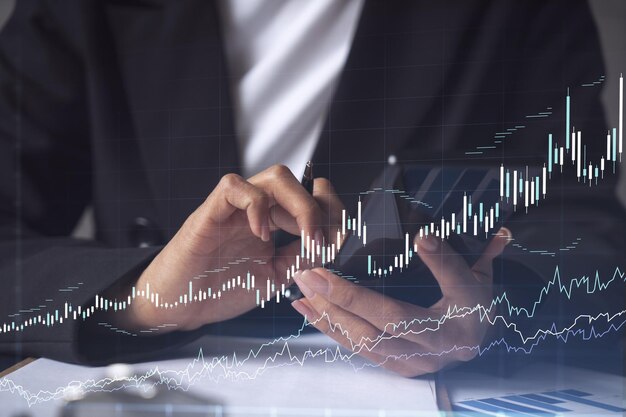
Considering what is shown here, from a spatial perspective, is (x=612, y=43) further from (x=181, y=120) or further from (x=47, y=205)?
(x=47, y=205)

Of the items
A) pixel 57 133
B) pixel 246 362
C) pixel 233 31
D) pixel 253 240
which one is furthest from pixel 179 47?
pixel 246 362

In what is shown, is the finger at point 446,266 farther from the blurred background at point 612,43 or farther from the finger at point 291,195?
the blurred background at point 612,43

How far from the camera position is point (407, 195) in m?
1.64

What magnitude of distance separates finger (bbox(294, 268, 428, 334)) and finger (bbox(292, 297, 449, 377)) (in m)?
0.02

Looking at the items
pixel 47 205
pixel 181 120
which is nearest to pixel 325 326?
pixel 181 120

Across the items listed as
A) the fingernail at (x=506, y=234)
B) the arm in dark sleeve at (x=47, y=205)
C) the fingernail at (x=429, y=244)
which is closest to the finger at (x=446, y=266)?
the fingernail at (x=429, y=244)

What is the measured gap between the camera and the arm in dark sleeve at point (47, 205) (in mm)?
1783

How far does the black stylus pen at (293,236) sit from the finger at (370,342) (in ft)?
0.09

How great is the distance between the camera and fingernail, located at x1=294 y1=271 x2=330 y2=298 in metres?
1.66

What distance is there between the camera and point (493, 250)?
161cm

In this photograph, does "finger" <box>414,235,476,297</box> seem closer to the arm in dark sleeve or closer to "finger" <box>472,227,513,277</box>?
"finger" <box>472,227,513,277</box>

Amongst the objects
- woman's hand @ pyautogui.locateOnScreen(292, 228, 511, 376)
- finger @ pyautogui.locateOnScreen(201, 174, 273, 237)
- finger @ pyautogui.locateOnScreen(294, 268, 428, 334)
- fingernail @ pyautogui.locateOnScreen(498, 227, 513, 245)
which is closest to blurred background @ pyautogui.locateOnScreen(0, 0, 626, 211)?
fingernail @ pyautogui.locateOnScreen(498, 227, 513, 245)

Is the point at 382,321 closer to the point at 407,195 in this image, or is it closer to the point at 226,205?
the point at 407,195

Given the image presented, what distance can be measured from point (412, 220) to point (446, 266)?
13 cm
